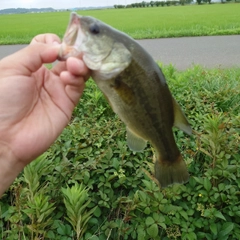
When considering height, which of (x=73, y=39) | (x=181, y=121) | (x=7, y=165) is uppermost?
(x=73, y=39)

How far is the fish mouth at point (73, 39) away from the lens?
171 cm

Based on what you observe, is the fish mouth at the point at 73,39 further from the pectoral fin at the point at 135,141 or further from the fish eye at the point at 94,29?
the pectoral fin at the point at 135,141

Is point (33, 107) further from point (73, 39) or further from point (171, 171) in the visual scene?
point (171, 171)

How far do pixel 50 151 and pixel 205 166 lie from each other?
54.3 inches

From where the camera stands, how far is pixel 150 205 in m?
2.68

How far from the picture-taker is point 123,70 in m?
1.72

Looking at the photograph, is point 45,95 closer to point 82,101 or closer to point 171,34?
point 82,101

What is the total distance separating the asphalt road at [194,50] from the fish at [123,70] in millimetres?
5504

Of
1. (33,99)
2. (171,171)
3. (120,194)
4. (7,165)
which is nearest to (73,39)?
(33,99)

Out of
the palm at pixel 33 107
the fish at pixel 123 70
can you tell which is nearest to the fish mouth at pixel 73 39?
the fish at pixel 123 70

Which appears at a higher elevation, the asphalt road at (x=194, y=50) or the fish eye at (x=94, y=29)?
the fish eye at (x=94, y=29)

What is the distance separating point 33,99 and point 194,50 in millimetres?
7958

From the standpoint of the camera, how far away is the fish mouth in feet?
5.60

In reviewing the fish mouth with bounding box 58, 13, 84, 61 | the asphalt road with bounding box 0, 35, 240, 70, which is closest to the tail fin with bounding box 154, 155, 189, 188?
the fish mouth with bounding box 58, 13, 84, 61
